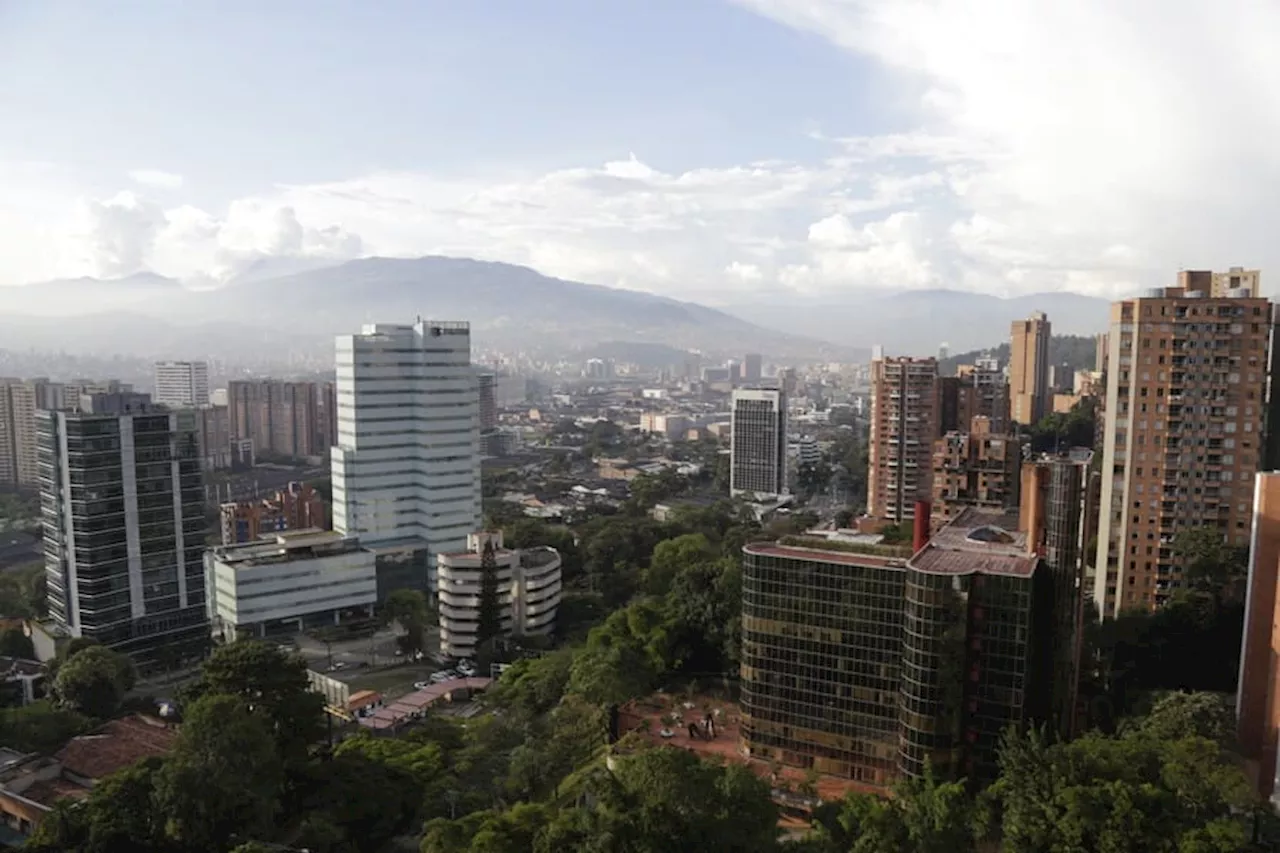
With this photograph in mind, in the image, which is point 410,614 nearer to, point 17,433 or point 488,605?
point 488,605

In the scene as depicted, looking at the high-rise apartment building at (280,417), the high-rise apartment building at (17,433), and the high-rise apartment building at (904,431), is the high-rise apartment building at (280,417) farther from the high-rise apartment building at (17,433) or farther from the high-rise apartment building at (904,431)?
the high-rise apartment building at (904,431)

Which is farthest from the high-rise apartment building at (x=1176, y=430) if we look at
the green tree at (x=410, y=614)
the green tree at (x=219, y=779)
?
the green tree at (x=410, y=614)

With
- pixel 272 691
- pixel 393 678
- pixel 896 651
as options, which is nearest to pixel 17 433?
pixel 393 678

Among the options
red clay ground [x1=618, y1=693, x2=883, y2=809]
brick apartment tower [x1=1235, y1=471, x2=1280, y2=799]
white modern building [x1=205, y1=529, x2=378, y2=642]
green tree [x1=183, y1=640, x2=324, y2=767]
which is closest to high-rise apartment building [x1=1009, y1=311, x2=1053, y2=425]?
brick apartment tower [x1=1235, y1=471, x2=1280, y2=799]

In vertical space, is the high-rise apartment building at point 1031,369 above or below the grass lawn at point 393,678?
above

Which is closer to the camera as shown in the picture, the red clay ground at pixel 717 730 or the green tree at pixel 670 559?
the red clay ground at pixel 717 730

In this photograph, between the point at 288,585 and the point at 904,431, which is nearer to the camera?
the point at 288,585
